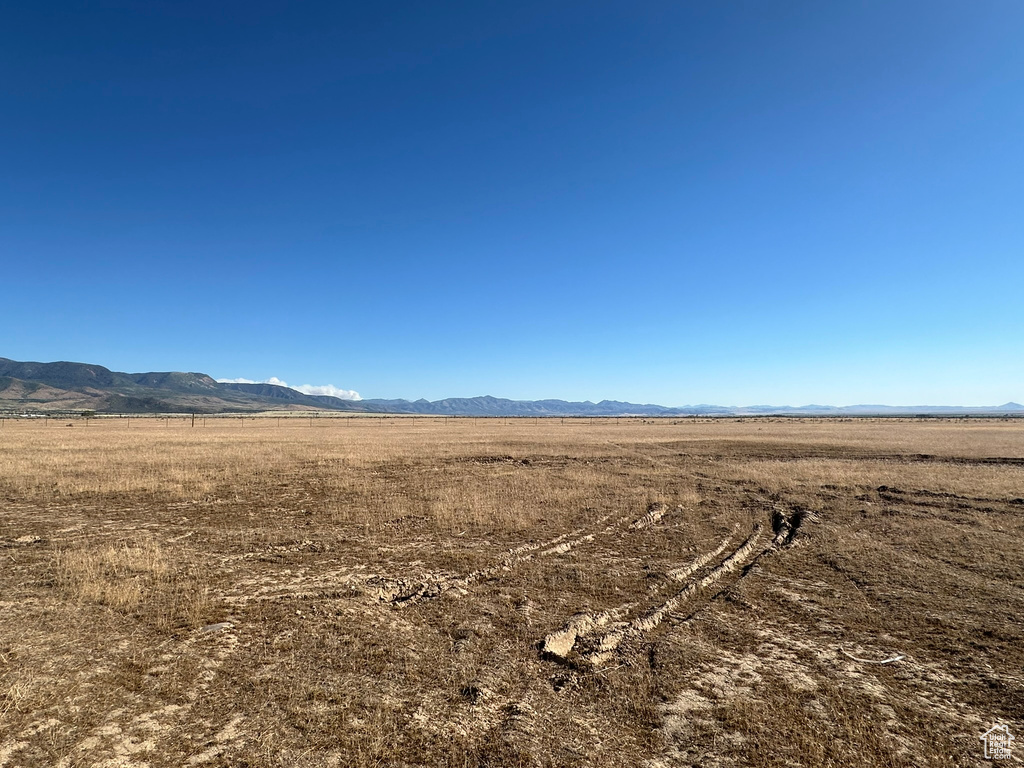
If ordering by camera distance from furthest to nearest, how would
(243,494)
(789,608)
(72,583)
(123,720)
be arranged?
(243,494) → (72,583) → (789,608) → (123,720)

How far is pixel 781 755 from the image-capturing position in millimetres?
5082

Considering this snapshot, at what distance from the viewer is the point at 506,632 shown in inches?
307

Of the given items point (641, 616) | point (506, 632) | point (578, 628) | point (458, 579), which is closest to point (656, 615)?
point (641, 616)

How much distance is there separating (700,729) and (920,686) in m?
3.26

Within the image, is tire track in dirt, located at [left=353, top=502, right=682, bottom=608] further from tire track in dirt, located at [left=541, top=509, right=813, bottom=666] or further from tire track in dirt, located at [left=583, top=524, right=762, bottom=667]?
tire track in dirt, located at [left=583, top=524, right=762, bottom=667]

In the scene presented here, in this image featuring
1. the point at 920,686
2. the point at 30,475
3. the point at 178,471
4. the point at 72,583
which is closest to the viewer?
the point at 920,686

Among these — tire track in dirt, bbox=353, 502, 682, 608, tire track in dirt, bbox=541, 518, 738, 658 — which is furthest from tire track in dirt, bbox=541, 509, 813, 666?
tire track in dirt, bbox=353, 502, 682, 608

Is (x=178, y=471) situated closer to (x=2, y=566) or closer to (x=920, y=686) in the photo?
(x=2, y=566)

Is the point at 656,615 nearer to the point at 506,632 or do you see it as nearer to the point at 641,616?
the point at 641,616

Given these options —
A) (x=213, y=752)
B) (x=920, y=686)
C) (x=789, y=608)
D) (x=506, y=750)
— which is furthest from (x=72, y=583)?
A: (x=920, y=686)

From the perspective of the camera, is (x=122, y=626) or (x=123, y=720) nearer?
(x=123, y=720)

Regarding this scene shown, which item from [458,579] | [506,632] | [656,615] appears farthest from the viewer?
[458,579]

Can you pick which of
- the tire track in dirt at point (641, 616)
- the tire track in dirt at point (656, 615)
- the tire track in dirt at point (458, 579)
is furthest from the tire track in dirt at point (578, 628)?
the tire track in dirt at point (458, 579)

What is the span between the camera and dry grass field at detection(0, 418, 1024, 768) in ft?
17.2
